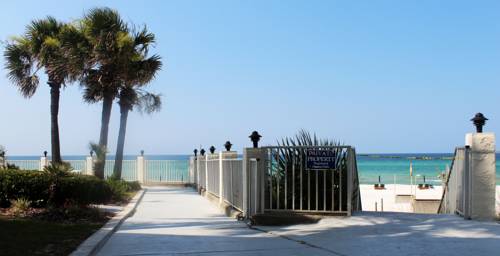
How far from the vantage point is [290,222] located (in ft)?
37.7

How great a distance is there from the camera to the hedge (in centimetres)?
1347

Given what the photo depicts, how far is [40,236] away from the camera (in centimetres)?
945

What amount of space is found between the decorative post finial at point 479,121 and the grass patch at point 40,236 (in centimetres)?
723

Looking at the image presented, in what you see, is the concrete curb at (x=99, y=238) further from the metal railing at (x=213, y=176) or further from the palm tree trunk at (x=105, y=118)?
the palm tree trunk at (x=105, y=118)

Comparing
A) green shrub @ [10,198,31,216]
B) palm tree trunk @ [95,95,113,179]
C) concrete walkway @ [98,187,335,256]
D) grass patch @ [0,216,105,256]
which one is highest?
palm tree trunk @ [95,95,113,179]

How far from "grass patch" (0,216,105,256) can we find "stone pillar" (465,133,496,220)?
6896mm

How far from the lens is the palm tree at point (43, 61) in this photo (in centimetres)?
2473

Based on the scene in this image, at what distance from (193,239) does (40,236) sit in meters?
2.53

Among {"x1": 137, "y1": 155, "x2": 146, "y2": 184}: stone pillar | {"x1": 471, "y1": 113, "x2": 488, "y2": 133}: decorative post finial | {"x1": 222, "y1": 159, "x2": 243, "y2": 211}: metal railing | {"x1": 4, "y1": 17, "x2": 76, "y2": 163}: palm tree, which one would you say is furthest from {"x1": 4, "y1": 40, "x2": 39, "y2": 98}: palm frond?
{"x1": 471, "y1": 113, "x2": 488, "y2": 133}: decorative post finial

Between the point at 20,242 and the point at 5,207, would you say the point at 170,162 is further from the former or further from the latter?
the point at 20,242

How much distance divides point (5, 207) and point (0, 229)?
3.88m

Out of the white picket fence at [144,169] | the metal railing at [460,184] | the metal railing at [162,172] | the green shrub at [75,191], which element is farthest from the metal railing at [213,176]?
the metal railing at [162,172]

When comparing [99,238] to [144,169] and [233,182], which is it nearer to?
[233,182]

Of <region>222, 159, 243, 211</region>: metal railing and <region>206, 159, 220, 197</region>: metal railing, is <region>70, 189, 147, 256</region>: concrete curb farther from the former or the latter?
<region>206, 159, 220, 197</region>: metal railing
